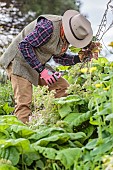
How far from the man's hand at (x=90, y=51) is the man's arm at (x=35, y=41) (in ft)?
1.11

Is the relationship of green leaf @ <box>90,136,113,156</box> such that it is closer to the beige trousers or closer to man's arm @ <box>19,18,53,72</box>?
man's arm @ <box>19,18,53,72</box>

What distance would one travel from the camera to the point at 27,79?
14.5 ft

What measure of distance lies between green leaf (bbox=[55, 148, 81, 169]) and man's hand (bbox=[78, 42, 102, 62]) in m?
1.67

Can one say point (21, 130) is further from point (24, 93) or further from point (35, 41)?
point (24, 93)

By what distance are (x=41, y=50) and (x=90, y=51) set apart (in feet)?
1.41

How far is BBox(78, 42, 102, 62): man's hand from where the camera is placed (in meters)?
4.06

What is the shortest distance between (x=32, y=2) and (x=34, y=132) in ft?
33.0

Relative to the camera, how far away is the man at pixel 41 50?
4121 mm

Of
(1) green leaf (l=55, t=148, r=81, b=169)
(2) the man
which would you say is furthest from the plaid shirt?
(1) green leaf (l=55, t=148, r=81, b=169)

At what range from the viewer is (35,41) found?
4.14 m

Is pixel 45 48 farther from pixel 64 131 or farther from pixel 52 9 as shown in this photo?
pixel 52 9

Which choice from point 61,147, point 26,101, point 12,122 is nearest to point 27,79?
point 26,101

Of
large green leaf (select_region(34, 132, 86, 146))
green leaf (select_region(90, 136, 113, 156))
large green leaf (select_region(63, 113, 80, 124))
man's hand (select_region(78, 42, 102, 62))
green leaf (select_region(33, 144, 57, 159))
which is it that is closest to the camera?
green leaf (select_region(90, 136, 113, 156))

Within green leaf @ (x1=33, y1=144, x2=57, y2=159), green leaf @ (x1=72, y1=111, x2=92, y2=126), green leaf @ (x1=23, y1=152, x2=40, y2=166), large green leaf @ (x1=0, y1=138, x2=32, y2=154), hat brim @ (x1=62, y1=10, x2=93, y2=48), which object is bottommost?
green leaf @ (x1=23, y1=152, x2=40, y2=166)
